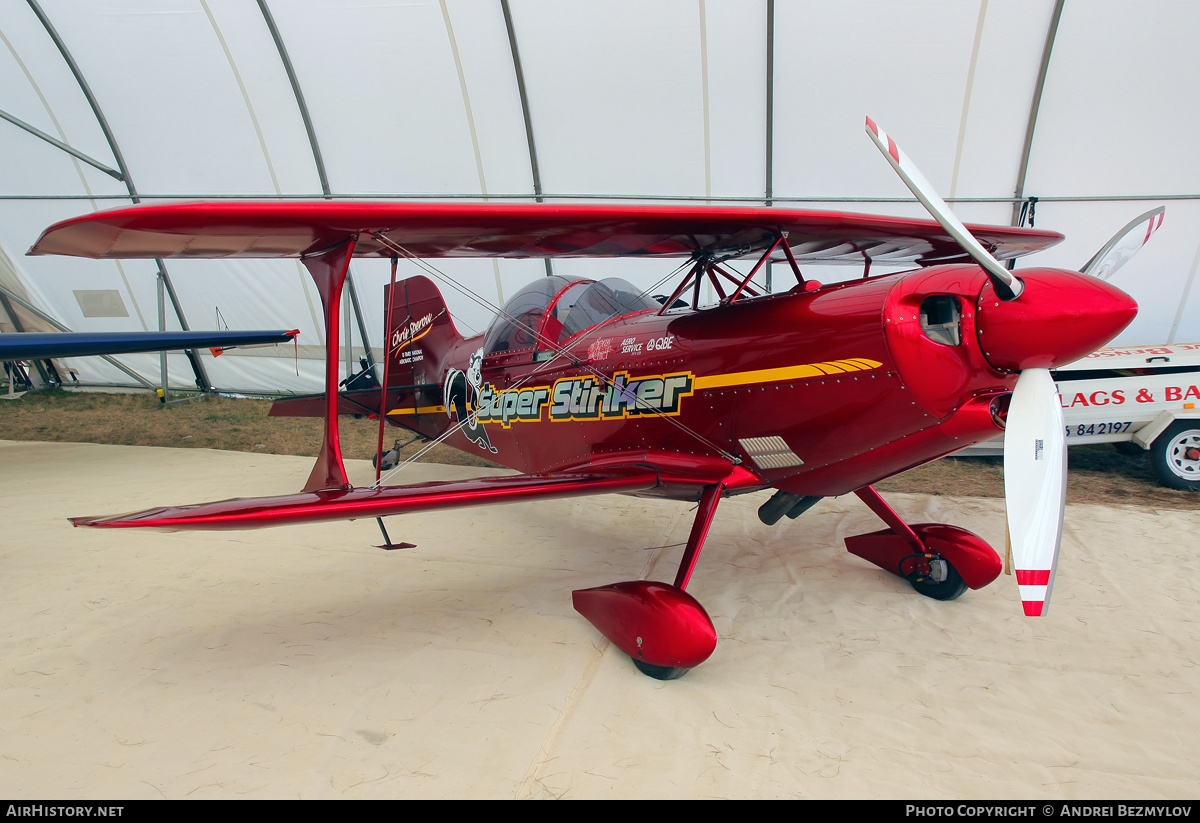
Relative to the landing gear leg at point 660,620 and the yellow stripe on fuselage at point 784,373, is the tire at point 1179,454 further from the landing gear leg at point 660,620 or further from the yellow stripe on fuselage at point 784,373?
the landing gear leg at point 660,620

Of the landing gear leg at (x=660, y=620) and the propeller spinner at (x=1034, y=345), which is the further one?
the landing gear leg at (x=660, y=620)

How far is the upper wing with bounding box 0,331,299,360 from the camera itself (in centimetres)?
539

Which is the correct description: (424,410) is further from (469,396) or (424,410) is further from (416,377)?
(469,396)

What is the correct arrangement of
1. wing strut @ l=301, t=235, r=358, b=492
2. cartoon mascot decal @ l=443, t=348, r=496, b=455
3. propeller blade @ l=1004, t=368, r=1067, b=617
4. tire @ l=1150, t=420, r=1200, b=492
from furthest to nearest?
tire @ l=1150, t=420, r=1200, b=492
cartoon mascot decal @ l=443, t=348, r=496, b=455
wing strut @ l=301, t=235, r=358, b=492
propeller blade @ l=1004, t=368, r=1067, b=617

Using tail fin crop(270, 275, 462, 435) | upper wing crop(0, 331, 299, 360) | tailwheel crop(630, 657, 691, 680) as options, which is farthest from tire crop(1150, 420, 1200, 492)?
upper wing crop(0, 331, 299, 360)

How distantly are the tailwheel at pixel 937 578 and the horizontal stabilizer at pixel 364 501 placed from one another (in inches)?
71.6

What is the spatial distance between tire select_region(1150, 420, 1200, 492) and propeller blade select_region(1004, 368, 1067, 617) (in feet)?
16.7

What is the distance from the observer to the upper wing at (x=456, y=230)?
273 centimetres

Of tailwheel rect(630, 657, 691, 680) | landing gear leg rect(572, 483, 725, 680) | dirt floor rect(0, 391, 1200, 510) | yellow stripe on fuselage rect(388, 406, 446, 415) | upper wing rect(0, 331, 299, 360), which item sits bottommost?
dirt floor rect(0, 391, 1200, 510)

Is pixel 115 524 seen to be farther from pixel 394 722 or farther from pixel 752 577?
pixel 752 577

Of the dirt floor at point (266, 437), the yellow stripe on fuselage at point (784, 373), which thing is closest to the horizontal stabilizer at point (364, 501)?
the yellow stripe on fuselage at point (784, 373)

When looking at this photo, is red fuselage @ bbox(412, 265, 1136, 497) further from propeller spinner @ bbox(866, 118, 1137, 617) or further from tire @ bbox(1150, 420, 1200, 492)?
tire @ bbox(1150, 420, 1200, 492)

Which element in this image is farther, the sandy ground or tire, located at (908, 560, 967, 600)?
tire, located at (908, 560, 967, 600)

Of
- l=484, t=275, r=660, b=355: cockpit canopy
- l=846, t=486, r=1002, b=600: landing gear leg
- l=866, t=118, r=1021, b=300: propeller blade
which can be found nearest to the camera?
l=866, t=118, r=1021, b=300: propeller blade
